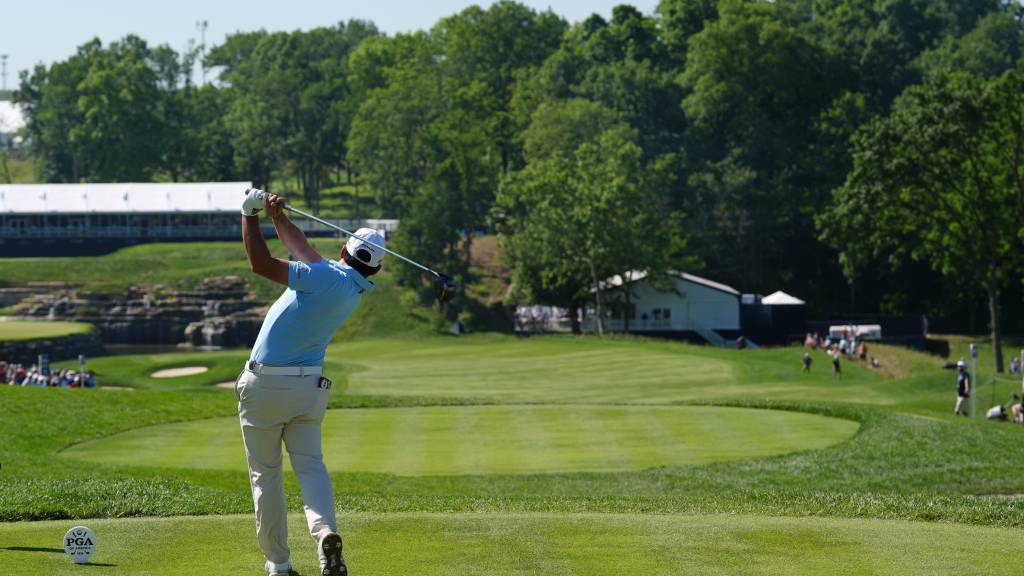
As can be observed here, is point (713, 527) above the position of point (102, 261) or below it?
below

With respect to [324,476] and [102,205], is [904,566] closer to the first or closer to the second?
[324,476]

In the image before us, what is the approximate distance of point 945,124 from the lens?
71.6 meters

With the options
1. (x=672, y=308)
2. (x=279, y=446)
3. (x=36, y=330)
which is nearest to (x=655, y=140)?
(x=672, y=308)

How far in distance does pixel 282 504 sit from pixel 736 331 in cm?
7973

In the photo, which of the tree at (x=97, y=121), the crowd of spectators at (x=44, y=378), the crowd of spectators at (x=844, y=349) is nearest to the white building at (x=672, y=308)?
the crowd of spectators at (x=844, y=349)

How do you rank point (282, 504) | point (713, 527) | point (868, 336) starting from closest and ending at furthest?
point (282, 504), point (713, 527), point (868, 336)

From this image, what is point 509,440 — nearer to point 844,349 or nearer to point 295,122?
point 844,349

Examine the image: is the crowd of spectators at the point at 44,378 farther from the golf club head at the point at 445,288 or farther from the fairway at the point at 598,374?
the golf club head at the point at 445,288

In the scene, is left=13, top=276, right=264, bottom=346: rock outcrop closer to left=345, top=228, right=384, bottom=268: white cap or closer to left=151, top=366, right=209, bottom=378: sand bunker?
left=151, top=366, right=209, bottom=378: sand bunker

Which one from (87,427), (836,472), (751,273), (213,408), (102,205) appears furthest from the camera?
(102,205)

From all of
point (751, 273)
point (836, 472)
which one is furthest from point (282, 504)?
point (751, 273)

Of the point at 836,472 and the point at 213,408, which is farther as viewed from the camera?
the point at 213,408

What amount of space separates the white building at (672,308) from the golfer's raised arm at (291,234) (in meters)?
76.7

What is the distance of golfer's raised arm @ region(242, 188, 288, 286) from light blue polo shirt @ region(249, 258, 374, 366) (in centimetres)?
10
